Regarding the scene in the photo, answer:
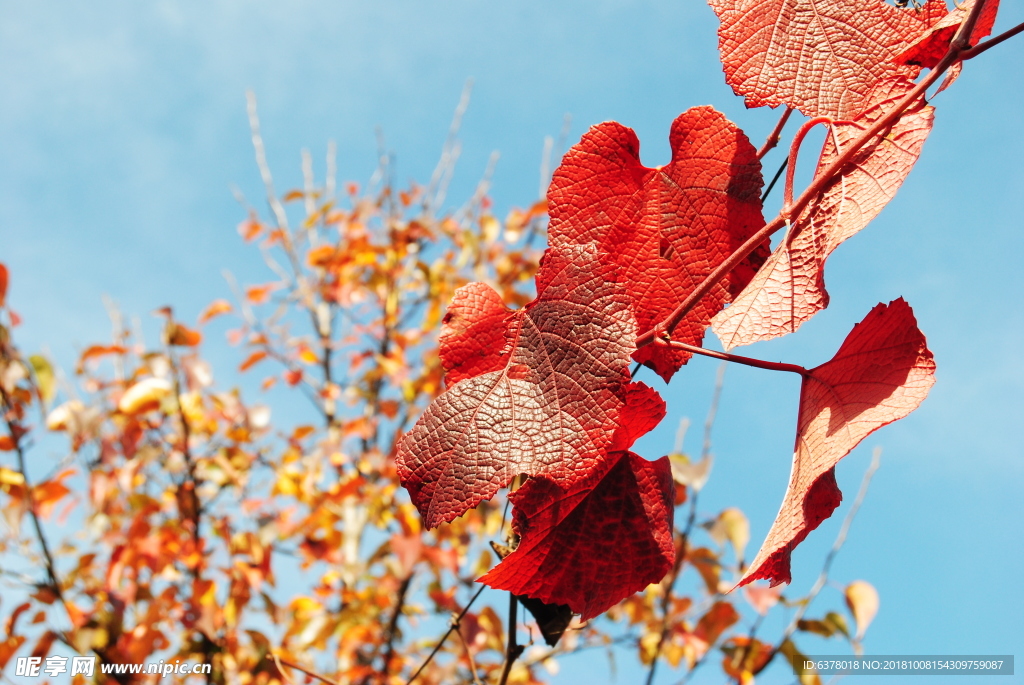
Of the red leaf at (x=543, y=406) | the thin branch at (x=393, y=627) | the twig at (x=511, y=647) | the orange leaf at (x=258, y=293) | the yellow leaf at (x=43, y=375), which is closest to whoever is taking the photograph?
the red leaf at (x=543, y=406)

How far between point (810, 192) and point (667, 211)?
8 cm

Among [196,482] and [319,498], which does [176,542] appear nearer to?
[196,482]

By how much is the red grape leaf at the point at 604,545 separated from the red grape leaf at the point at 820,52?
21 centimetres

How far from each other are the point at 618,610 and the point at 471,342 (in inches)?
87.9

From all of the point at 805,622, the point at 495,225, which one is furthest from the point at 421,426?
the point at 495,225

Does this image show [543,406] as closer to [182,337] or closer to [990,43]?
[990,43]

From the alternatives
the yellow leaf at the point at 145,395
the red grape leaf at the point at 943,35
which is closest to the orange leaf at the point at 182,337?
the yellow leaf at the point at 145,395

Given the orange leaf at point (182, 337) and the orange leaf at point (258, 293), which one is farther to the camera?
the orange leaf at point (258, 293)

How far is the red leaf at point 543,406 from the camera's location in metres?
0.32

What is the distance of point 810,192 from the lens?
1.15 ft

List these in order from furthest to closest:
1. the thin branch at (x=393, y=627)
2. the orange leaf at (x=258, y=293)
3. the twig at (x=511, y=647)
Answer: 1. the orange leaf at (x=258, y=293)
2. the thin branch at (x=393, y=627)
3. the twig at (x=511, y=647)

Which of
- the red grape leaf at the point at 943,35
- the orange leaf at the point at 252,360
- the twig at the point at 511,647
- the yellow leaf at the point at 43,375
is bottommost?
the twig at the point at 511,647

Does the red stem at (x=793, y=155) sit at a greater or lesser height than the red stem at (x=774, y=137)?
lesser

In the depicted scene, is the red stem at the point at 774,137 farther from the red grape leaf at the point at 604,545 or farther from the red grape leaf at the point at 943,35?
the red grape leaf at the point at 604,545
